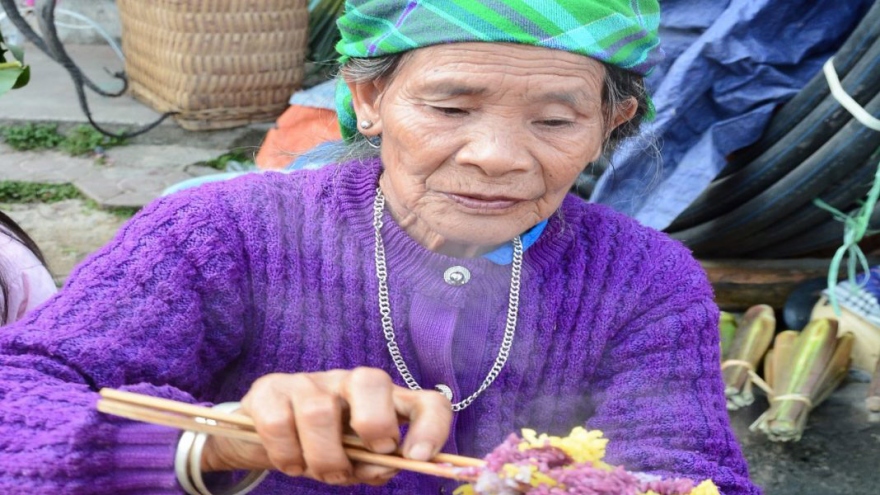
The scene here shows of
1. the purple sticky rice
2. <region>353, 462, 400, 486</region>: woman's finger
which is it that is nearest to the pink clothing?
<region>353, 462, 400, 486</region>: woman's finger

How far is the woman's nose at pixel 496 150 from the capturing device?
1543 millimetres

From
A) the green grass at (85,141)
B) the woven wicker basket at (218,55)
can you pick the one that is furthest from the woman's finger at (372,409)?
the green grass at (85,141)

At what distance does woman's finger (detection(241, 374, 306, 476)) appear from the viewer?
47.7 inches

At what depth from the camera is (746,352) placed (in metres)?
3.22

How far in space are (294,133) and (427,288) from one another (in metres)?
2.72

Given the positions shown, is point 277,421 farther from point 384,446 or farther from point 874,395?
point 874,395

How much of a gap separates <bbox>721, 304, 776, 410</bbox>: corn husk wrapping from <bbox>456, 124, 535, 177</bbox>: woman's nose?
5.64 feet

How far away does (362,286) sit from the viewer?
5.59 feet

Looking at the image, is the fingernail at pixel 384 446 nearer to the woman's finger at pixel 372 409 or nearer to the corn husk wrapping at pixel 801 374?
the woman's finger at pixel 372 409

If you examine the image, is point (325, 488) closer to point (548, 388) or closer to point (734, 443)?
point (548, 388)

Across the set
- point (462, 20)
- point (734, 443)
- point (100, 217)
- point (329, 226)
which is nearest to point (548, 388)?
point (734, 443)

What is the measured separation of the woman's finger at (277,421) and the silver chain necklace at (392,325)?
46cm

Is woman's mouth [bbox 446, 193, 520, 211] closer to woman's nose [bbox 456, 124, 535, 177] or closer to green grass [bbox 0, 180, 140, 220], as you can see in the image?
woman's nose [bbox 456, 124, 535, 177]

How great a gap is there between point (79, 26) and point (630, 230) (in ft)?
17.0
